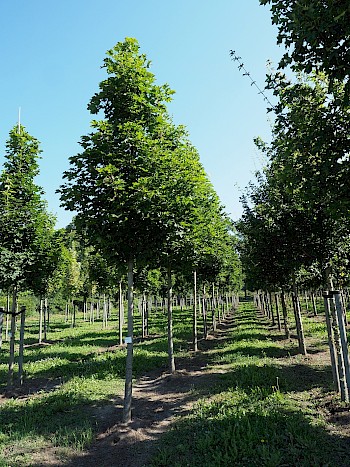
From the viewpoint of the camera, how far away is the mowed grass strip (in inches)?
206

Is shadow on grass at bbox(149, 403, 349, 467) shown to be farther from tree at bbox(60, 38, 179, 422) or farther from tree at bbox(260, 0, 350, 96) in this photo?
tree at bbox(260, 0, 350, 96)

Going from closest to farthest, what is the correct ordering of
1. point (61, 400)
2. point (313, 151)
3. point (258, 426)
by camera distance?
point (313, 151) < point (258, 426) < point (61, 400)

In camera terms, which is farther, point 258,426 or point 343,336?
point 343,336

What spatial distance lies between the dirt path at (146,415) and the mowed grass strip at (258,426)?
1.21ft

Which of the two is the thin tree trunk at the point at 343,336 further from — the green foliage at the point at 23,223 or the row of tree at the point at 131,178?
the green foliage at the point at 23,223

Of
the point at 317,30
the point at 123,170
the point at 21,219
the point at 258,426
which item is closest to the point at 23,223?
the point at 21,219

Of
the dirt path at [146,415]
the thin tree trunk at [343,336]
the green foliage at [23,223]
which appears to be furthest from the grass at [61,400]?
the thin tree trunk at [343,336]

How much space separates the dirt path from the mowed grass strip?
0.37 metres

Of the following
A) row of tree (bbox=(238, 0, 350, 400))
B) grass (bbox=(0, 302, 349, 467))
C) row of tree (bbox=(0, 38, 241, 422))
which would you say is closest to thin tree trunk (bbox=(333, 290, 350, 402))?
row of tree (bbox=(238, 0, 350, 400))

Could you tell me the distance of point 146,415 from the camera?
7996mm

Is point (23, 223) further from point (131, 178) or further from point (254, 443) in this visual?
point (254, 443)

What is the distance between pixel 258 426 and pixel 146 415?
2.95 meters

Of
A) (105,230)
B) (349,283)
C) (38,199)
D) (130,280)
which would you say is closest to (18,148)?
(38,199)

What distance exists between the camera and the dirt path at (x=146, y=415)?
5.92m
